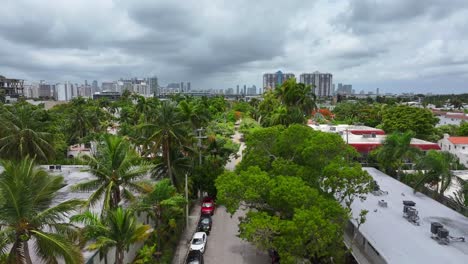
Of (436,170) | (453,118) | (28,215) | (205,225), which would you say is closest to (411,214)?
(436,170)

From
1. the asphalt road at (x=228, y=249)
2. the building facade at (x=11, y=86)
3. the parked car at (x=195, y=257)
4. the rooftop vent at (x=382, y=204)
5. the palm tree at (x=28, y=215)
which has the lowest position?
the asphalt road at (x=228, y=249)

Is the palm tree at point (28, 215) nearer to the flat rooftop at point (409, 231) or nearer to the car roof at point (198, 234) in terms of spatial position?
the car roof at point (198, 234)

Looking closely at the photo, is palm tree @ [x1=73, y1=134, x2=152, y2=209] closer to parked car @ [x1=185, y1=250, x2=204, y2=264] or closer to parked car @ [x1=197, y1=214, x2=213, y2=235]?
parked car @ [x1=185, y1=250, x2=204, y2=264]

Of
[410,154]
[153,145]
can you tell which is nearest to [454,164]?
[410,154]

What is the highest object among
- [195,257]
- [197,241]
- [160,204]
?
[160,204]

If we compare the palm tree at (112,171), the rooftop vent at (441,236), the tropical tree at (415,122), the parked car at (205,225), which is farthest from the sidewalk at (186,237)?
the tropical tree at (415,122)

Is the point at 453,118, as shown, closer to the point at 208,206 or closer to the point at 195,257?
the point at 208,206

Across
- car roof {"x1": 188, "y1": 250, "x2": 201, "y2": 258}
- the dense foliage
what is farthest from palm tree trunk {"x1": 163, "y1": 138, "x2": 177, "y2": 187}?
car roof {"x1": 188, "y1": 250, "x2": 201, "y2": 258}
